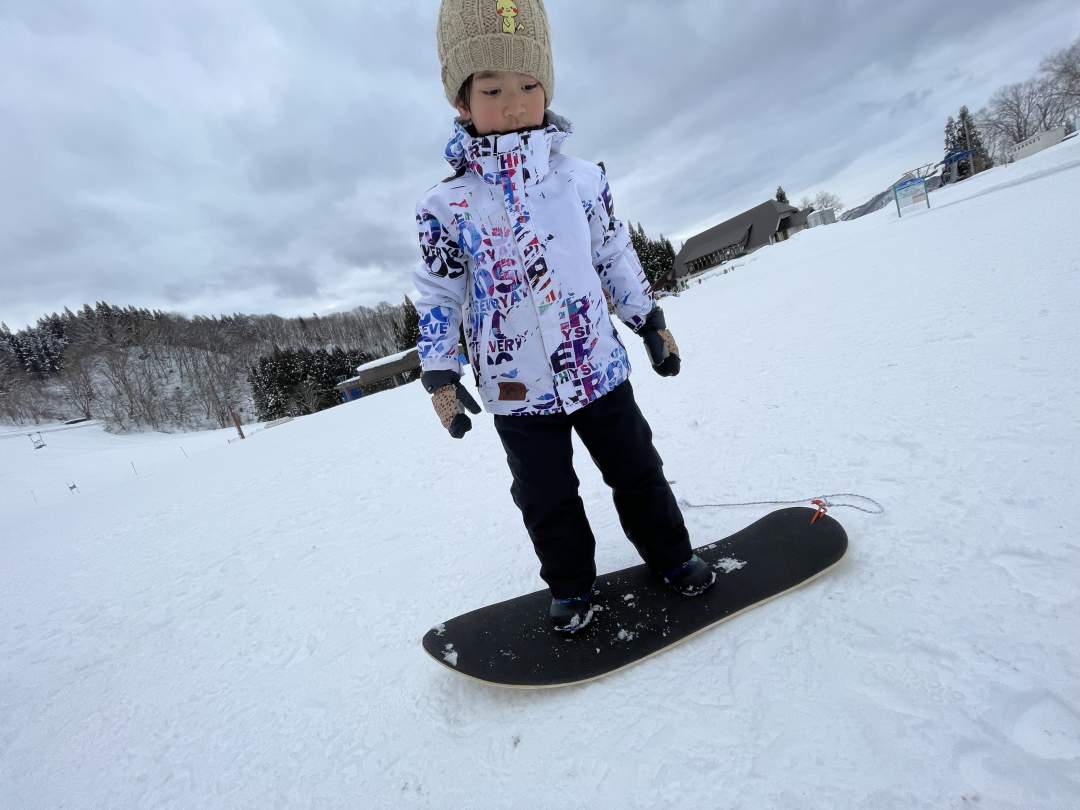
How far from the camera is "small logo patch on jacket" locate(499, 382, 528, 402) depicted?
63.0 inches

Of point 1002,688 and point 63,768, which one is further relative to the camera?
point 63,768

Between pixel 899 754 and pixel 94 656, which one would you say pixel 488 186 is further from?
pixel 94 656

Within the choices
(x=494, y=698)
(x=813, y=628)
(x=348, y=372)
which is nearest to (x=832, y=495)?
(x=813, y=628)

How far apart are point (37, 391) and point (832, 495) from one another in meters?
72.3

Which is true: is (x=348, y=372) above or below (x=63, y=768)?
above

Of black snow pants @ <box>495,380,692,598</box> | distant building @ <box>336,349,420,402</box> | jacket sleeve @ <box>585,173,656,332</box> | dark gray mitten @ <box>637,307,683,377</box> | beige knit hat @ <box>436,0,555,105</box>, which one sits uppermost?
distant building @ <box>336,349,420,402</box>

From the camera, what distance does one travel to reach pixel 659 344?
5.94 ft

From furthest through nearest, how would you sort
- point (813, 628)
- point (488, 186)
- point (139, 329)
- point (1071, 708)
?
point (139, 329) < point (488, 186) < point (813, 628) < point (1071, 708)

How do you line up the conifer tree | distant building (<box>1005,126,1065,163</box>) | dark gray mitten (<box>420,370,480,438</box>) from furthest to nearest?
the conifer tree, distant building (<box>1005,126,1065,163</box>), dark gray mitten (<box>420,370,480,438</box>)

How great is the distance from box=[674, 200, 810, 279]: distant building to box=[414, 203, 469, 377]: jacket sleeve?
159 feet

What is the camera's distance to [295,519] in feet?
14.4

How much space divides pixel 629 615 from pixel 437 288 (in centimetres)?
140

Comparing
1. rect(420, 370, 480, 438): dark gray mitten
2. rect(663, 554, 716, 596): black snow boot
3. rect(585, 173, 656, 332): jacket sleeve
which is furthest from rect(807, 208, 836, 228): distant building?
rect(420, 370, 480, 438): dark gray mitten

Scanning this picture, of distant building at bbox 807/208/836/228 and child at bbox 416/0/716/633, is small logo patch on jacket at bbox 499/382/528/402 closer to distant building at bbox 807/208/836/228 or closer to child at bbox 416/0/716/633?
child at bbox 416/0/716/633
